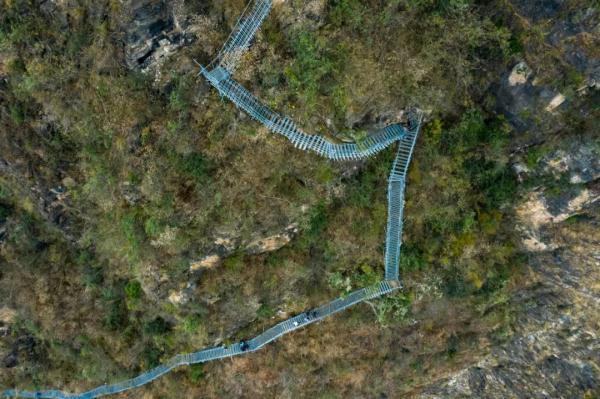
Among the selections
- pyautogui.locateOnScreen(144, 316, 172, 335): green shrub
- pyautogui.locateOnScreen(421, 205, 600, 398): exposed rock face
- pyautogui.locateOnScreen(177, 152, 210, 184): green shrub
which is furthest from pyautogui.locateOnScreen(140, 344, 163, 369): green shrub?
pyautogui.locateOnScreen(421, 205, 600, 398): exposed rock face

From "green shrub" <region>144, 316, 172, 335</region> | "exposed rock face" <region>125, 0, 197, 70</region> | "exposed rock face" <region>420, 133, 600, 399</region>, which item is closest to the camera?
"exposed rock face" <region>125, 0, 197, 70</region>

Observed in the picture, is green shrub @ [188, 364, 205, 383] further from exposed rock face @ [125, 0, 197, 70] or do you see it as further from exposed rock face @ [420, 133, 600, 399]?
exposed rock face @ [125, 0, 197, 70]

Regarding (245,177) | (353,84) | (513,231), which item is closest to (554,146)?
(513,231)

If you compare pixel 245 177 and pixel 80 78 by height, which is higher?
pixel 80 78

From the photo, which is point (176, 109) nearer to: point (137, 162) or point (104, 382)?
point (137, 162)

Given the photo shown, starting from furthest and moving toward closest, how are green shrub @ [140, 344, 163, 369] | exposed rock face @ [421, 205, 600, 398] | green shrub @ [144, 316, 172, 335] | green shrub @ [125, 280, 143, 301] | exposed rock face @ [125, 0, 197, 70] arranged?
1. green shrub @ [140, 344, 163, 369]
2. green shrub @ [144, 316, 172, 335]
3. green shrub @ [125, 280, 143, 301]
4. exposed rock face @ [421, 205, 600, 398]
5. exposed rock face @ [125, 0, 197, 70]

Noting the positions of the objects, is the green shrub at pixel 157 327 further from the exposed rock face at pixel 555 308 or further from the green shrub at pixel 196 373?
the exposed rock face at pixel 555 308

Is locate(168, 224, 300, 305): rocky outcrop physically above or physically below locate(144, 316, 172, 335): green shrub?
above

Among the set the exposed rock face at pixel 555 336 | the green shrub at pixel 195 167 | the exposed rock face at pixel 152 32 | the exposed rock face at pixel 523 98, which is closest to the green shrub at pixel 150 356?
the green shrub at pixel 195 167

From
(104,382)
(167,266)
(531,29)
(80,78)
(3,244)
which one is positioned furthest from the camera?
(104,382)

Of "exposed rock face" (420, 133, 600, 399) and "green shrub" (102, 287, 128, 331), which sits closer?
"exposed rock face" (420, 133, 600, 399)

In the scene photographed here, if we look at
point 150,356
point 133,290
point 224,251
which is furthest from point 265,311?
point 150,356
